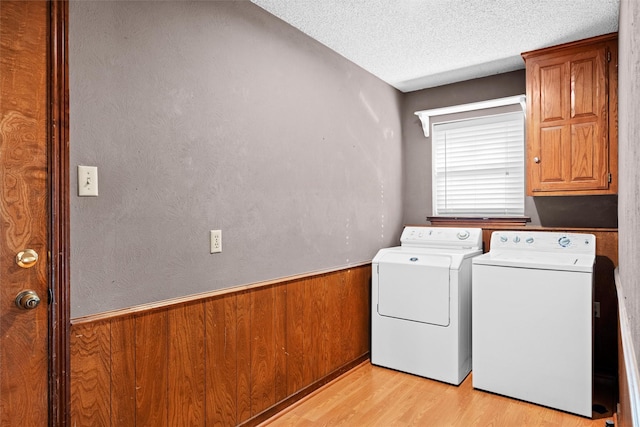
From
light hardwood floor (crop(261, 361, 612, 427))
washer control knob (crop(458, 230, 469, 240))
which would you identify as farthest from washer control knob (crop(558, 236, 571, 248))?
light hardwood floor (crop(261, 361, 612, 427))

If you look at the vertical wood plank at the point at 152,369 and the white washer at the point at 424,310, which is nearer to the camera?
the vertical wood plank at the point at 152,369

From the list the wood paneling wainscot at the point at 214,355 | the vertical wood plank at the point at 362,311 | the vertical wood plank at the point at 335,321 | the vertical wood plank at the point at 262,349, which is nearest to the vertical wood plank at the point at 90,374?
the wood paneling wainscot at the point at 214,355

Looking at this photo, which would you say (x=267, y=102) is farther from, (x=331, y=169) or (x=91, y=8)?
(x=91, y=8)

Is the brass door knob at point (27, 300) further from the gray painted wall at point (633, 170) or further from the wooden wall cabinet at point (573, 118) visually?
the wooden wall cabinet at point (573, 118)

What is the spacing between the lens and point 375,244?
3.33 metres

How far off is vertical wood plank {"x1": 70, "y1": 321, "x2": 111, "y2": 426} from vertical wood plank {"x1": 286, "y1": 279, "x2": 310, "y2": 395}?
108cm

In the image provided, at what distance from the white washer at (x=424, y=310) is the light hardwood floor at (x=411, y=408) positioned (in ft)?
0.47

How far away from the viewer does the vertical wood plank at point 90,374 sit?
1.48m

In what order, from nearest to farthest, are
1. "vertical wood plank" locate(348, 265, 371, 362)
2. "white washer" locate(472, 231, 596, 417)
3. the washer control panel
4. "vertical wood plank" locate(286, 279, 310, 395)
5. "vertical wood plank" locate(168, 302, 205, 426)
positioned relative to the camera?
"vertical wood plank" locate(168, 302, 205, 426)
"white washer" locate(472, 231, 596, 417)
"vertical wood plank" locate(286, 279, 310, 395)
the washer control panel
"vertical wood plank" locate(348, 265, 371, 362)

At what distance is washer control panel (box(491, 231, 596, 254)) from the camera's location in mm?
2703

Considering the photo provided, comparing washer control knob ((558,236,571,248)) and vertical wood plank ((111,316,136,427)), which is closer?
vertical wood plank ((111,316,136,427))

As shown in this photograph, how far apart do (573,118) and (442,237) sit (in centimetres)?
125

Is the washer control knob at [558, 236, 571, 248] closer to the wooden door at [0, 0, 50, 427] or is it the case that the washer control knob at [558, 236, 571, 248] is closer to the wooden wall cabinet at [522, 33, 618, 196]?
the wooden wall cabinet at [522, 33, 618, 196]

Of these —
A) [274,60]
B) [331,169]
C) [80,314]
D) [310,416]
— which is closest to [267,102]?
[274,60]
